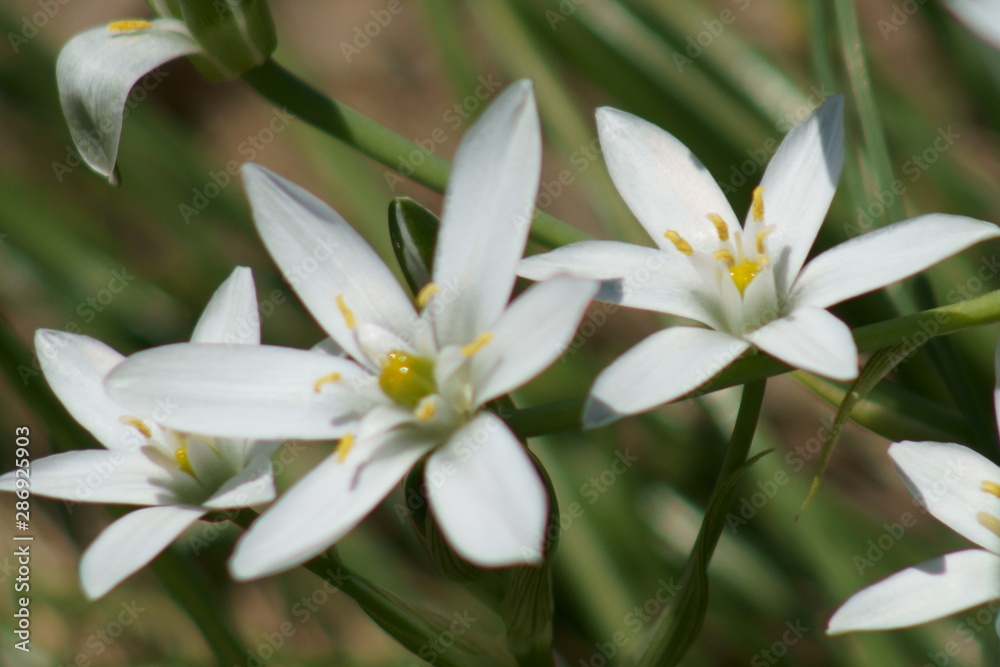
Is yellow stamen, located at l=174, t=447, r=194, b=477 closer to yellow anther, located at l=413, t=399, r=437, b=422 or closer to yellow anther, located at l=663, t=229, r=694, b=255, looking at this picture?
yellow anther, located at l=413, t=399, r=437, b=422

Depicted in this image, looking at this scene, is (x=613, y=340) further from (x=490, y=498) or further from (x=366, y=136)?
(x=490, y=498)

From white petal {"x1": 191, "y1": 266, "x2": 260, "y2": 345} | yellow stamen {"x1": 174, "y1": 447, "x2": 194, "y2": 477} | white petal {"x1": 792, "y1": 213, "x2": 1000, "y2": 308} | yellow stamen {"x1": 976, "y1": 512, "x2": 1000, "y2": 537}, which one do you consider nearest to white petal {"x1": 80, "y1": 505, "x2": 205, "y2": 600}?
yellow stamen {"x1": 174, "y1": 447, "x2": 194, "y2": 477}

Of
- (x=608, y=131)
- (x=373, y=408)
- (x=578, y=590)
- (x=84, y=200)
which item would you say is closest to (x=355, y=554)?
(x=578, y=590)

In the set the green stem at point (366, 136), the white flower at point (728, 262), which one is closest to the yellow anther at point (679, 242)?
the white flower at point (728, 262)

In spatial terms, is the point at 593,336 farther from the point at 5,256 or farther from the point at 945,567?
the point at 945,567

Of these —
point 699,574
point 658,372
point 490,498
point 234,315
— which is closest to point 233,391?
point 234,315

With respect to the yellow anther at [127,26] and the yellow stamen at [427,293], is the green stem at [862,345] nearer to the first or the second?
the yellow stamen at [427,293]
